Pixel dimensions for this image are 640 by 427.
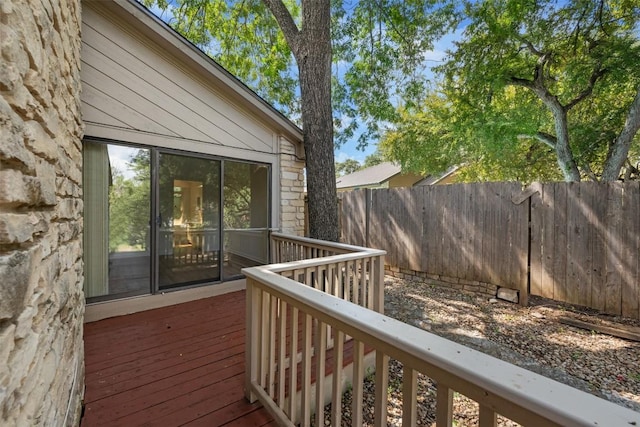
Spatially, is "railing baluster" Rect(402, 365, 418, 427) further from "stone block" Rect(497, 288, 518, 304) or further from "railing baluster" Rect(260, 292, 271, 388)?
"stone block" Rect(497, 288, 518, 304)

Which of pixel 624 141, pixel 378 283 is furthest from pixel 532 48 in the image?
pixel 378 283

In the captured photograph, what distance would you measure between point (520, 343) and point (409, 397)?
330cm

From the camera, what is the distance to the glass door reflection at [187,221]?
12.5 feet

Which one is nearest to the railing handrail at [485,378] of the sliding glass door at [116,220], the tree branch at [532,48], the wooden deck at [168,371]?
the wooden deck at [168,371]

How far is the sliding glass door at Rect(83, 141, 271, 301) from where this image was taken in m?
3.35

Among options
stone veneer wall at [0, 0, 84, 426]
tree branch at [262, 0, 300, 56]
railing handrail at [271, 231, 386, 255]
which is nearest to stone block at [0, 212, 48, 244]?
stone veneer wall at [0, 0, 84, 426]

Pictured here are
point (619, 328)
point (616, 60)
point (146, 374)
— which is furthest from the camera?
point (616, 60)

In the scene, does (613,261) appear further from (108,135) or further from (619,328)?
(108,135)

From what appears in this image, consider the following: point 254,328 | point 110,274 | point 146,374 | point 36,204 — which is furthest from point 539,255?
point 110,274

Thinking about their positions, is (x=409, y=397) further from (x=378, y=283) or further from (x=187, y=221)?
(x=187, y=221)

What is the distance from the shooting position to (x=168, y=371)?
7.88 ft

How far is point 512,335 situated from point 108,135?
215 inches

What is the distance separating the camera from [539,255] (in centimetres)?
438

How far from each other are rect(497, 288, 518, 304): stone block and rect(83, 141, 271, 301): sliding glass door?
13.4 ft
